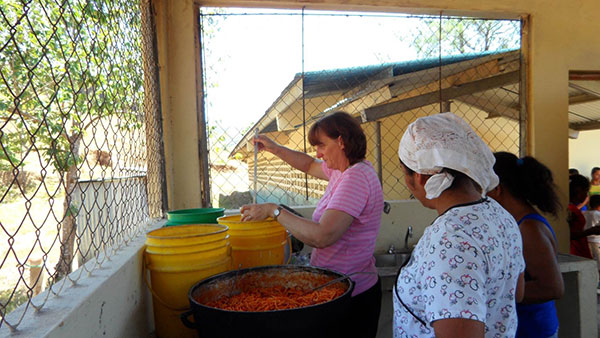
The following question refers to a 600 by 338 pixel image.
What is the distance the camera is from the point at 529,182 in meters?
1.81

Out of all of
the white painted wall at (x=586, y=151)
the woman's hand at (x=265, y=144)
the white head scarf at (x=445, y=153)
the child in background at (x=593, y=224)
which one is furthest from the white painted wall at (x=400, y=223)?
the white painted wall at (x=586, y=151)

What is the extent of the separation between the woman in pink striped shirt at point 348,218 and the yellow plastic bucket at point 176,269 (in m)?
0.32

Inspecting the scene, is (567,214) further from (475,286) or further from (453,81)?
(475,286)

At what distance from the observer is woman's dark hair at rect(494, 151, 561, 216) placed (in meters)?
1.79

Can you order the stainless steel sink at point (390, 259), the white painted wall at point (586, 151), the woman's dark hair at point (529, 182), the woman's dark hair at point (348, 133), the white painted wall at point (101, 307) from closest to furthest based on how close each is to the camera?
the white painted wall at point (101, 307)
the woman's dark hair at point (529, 182)
the woman's dark hair at point (348, 133)
the stainless steel sink at point (390, 259)
the white painted wall at point (586, 151)

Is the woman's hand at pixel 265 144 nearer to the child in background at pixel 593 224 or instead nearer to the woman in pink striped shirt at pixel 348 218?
the woman in pink striped shirt at pixel 348 218

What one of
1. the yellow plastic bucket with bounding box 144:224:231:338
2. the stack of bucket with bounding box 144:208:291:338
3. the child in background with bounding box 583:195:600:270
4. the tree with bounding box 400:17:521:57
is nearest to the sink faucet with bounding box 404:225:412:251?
the tree with bounding box 400:17:521:57

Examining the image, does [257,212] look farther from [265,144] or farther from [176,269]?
[265,144]

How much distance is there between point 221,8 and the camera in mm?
2932

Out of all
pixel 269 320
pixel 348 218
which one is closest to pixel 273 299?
pixel 269 320

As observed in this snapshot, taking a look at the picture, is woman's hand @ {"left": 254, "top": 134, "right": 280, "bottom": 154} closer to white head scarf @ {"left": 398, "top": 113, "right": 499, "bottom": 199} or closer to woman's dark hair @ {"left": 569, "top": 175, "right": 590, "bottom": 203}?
white head scarf @ {"left": 398, "top": 113, "right": 499, "bottom": 199}

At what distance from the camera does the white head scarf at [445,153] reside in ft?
3.36

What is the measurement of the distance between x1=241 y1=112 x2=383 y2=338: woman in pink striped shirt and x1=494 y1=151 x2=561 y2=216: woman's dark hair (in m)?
0.65

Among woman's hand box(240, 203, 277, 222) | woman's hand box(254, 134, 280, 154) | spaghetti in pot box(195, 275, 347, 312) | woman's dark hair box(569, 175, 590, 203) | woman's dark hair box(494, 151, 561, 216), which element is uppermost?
woman's hand box(254, 134, 280, 154)
